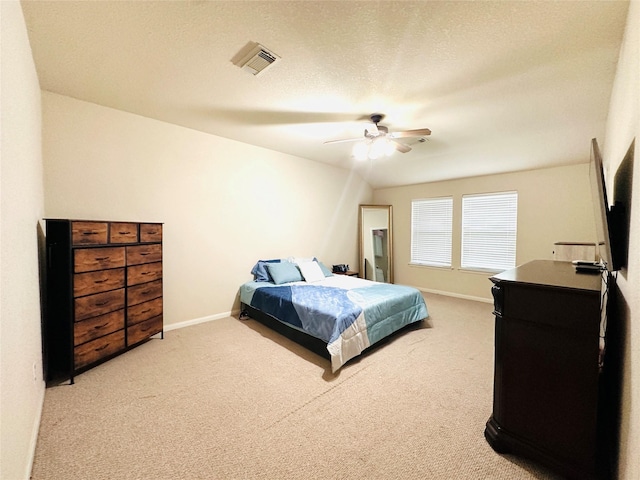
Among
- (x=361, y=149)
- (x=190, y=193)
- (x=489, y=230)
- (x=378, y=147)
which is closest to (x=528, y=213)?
(x=489, y=230)

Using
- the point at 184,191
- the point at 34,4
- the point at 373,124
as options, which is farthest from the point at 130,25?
the point at 373,124

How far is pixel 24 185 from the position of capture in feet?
5.32

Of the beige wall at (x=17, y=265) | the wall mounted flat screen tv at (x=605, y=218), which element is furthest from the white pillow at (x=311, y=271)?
the wall mounted flat screen tv at (x=605, y=218)

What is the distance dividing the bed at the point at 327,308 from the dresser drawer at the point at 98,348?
4.99ft

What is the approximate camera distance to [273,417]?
1.82m

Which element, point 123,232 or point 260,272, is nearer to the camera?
point 123,232

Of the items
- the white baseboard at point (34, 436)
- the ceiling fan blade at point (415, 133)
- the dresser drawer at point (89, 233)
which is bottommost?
the white baseboard at point (34, 436)

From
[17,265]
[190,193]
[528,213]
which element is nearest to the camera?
[17,265]

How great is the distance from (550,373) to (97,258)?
137 inches

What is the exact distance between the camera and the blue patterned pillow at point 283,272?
12.9 ft

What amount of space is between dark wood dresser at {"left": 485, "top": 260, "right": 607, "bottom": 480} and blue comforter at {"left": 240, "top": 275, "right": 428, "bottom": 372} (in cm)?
121

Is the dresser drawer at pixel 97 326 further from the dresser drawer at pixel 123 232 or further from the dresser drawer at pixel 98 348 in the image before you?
the dresser drawer at pixel 123 232

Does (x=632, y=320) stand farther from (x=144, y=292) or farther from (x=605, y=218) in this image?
(x=144, y=292)

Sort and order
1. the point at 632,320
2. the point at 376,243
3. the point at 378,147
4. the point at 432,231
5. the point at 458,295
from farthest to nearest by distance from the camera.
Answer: the point at 376,243, the point at 432,231, the point at 458,295, the point at 378,147, the point at 632,320
